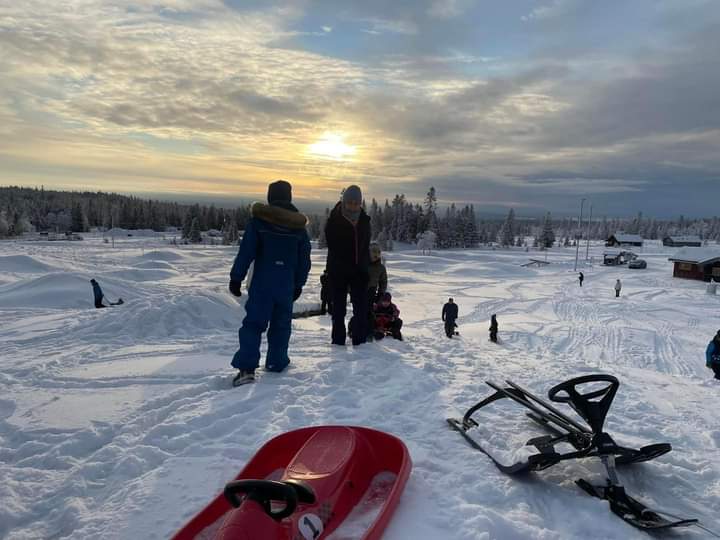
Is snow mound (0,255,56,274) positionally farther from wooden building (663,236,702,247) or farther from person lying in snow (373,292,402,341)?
wooden building (663,236,702,247)

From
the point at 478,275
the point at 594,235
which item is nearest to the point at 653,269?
the point at 478,275

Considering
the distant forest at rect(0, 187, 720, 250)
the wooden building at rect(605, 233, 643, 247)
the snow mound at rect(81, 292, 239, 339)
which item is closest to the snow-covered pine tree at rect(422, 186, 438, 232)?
the distant forest at rect(0, 187, 720, 250)

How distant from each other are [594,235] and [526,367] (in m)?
215

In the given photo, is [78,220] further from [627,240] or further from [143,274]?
[627,240]

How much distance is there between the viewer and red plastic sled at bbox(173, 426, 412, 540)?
89.4 inches

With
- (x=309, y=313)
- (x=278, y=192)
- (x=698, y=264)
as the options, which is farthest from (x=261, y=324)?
(x=698, y=264)

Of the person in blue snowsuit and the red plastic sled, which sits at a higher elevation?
the person in blue snowsuit

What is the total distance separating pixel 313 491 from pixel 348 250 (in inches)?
203

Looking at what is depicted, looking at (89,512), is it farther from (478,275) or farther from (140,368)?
(478,275)

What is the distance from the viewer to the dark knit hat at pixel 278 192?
585 centimetres

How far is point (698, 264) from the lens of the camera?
46.9m

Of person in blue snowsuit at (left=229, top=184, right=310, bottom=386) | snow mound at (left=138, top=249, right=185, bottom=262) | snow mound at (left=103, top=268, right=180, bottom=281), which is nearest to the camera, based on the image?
person in blue snowsuit at (left=229, top=184, right=310, bottom=386)

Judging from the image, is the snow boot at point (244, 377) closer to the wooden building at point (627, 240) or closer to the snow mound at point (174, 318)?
the snow mound at point (174, 318)

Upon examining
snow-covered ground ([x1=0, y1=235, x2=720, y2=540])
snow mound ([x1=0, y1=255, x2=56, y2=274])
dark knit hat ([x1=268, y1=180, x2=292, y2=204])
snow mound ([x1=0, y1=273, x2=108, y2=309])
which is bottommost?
snow mound ([x1=0, y1=255, x2=56, y2=274])
